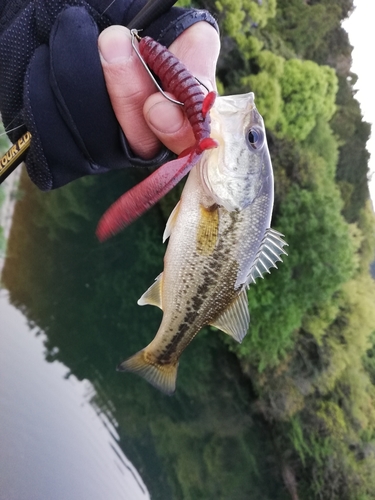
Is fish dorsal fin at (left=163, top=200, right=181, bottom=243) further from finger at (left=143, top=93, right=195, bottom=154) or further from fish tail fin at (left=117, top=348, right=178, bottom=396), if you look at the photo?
fish tail fin at (left=117, top=348, right=178, bottom=396)

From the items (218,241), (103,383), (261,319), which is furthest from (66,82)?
(261,319)

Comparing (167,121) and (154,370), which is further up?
(167,121)

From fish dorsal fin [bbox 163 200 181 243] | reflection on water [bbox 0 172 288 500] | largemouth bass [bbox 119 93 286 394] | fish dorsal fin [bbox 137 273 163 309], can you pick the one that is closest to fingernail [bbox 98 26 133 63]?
largemouth bass [bbox 119 93 286 394]

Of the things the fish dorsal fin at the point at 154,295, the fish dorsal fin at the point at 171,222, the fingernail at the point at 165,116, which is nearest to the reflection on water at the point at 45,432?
the fish dorsal fin at the point at 154,295

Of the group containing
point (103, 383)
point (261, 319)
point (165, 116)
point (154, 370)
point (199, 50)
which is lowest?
point (154, 370)

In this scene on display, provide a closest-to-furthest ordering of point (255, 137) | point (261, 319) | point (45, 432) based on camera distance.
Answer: point (255, 137) → point (45, 432) → point (261, 319)

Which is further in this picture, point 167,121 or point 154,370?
point 154,370

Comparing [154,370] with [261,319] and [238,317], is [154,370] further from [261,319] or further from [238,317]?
[261,319]

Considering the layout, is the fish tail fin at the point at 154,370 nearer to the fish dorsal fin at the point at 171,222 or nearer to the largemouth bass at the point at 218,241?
the largemouth bass at the point at 218,241
